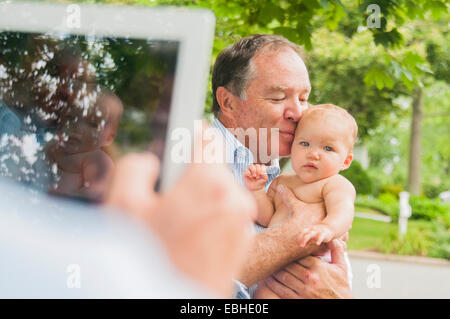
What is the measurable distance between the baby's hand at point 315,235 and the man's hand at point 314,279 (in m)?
0.12

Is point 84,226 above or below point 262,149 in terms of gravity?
below

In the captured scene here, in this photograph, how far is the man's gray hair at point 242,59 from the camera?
65.1 inches

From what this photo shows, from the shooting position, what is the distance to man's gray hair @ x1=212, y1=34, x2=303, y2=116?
165 centimetres

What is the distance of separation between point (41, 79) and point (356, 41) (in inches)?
362

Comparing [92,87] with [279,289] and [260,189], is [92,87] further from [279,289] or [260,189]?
[279,289]

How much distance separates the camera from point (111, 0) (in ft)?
9.83

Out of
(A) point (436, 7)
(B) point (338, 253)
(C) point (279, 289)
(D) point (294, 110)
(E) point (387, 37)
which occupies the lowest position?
(C) point (279, 289)

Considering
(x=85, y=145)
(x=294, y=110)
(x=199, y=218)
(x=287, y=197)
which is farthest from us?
(x=294, y=110)

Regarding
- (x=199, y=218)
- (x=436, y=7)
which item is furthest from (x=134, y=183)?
(x=436, y=7)

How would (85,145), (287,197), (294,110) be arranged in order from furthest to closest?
(294,110) → (287,197) → (85,145)

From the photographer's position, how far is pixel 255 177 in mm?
1470

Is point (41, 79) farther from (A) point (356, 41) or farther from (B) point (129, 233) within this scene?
(A) point (356, 41)

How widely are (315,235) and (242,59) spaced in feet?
2.38
